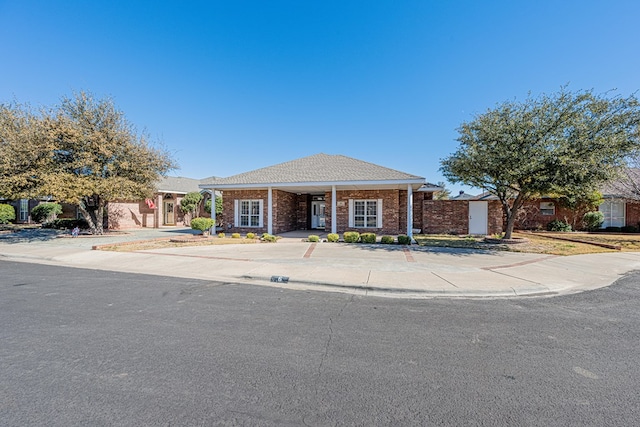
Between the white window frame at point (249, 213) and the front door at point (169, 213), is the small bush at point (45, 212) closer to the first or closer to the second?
the front door at point (169, 213)

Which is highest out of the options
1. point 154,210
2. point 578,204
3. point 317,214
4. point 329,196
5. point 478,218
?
point 329,196

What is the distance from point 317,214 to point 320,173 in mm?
5880

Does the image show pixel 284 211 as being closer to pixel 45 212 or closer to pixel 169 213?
pixel 169 213

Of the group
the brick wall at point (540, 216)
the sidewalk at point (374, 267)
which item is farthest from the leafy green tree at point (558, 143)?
the brick wall at point (540, 216)

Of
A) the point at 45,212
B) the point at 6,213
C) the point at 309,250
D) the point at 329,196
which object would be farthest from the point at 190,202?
the point at 309,250

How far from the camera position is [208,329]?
14.4 feet

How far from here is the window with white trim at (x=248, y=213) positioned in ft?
63.6

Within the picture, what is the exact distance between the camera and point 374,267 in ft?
29.1

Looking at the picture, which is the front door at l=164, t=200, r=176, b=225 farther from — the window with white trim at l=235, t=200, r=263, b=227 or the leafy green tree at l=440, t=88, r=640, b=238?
the leafy green tree at l=440, t=88, r=640, b=238

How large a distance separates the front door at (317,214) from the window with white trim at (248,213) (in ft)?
16.3

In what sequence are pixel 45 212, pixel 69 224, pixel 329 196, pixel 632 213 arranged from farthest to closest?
pixel 45 212
pixel 69 224
pixel 632 213
pixel 329 196

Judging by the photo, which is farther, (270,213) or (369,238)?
(270,213)

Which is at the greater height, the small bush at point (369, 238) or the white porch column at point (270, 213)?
the white porch column at point (270, 213)

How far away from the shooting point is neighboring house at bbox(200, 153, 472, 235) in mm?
16906
